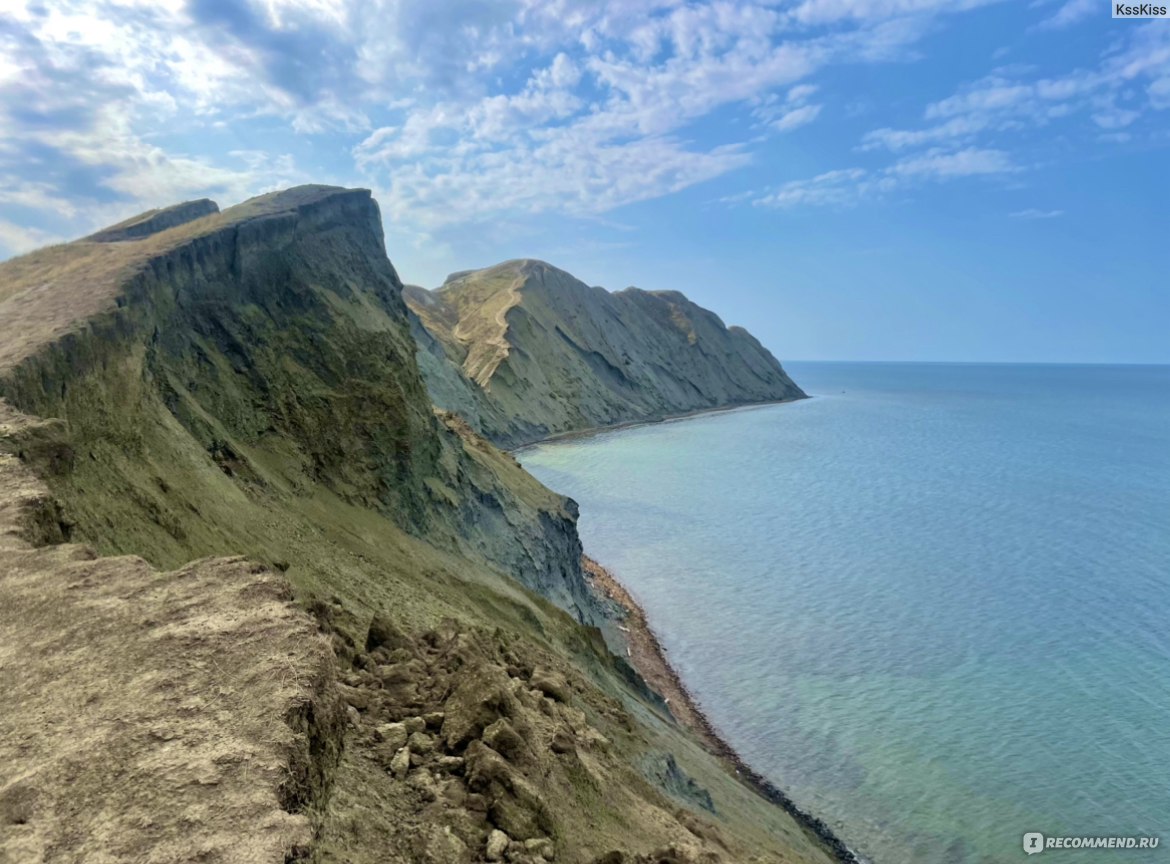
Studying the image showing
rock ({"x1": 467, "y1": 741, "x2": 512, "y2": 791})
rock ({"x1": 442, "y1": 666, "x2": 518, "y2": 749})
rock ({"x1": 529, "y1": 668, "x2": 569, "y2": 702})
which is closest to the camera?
rock ({"x1": 467, "y1": 741, "x2": 512, "y2": 791})

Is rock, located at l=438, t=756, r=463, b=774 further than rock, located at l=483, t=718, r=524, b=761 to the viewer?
No

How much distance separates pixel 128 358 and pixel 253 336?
6.79 metres

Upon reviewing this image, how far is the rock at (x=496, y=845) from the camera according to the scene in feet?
22.7

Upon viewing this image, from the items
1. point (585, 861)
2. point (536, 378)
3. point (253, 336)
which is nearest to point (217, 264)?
point (253, 336)

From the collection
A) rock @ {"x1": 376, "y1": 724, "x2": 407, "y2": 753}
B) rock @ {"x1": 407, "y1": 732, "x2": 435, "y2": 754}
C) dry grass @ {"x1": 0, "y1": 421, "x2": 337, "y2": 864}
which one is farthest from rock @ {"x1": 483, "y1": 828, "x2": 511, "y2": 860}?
dry grass @ {"x1": 0, "y1": 421, "x2": 337, "y2": 864}

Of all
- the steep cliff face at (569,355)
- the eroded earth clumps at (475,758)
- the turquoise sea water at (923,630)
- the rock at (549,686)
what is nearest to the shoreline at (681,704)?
the turquoise sea water at (923,630)

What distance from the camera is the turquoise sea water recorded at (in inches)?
766

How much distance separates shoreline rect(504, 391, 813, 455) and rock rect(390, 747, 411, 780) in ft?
198

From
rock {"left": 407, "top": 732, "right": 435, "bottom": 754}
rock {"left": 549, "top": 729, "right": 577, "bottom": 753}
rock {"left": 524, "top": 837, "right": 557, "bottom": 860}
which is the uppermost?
rock {"left": 407, "top": 732, "right": 435, "bottom": 754}

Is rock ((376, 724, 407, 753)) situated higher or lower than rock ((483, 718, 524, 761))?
higher

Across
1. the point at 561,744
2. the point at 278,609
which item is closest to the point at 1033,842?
the point at 561,744

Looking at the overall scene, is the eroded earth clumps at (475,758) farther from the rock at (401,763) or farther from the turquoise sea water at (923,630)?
the turquoise sea water at (923,630)

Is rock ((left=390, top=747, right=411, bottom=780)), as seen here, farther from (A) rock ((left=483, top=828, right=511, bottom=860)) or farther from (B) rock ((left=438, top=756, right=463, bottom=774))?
(A) rock ((left=483, top=828, right=511, bottom=860))

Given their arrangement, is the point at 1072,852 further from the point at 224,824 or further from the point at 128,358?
the point at 128,358
